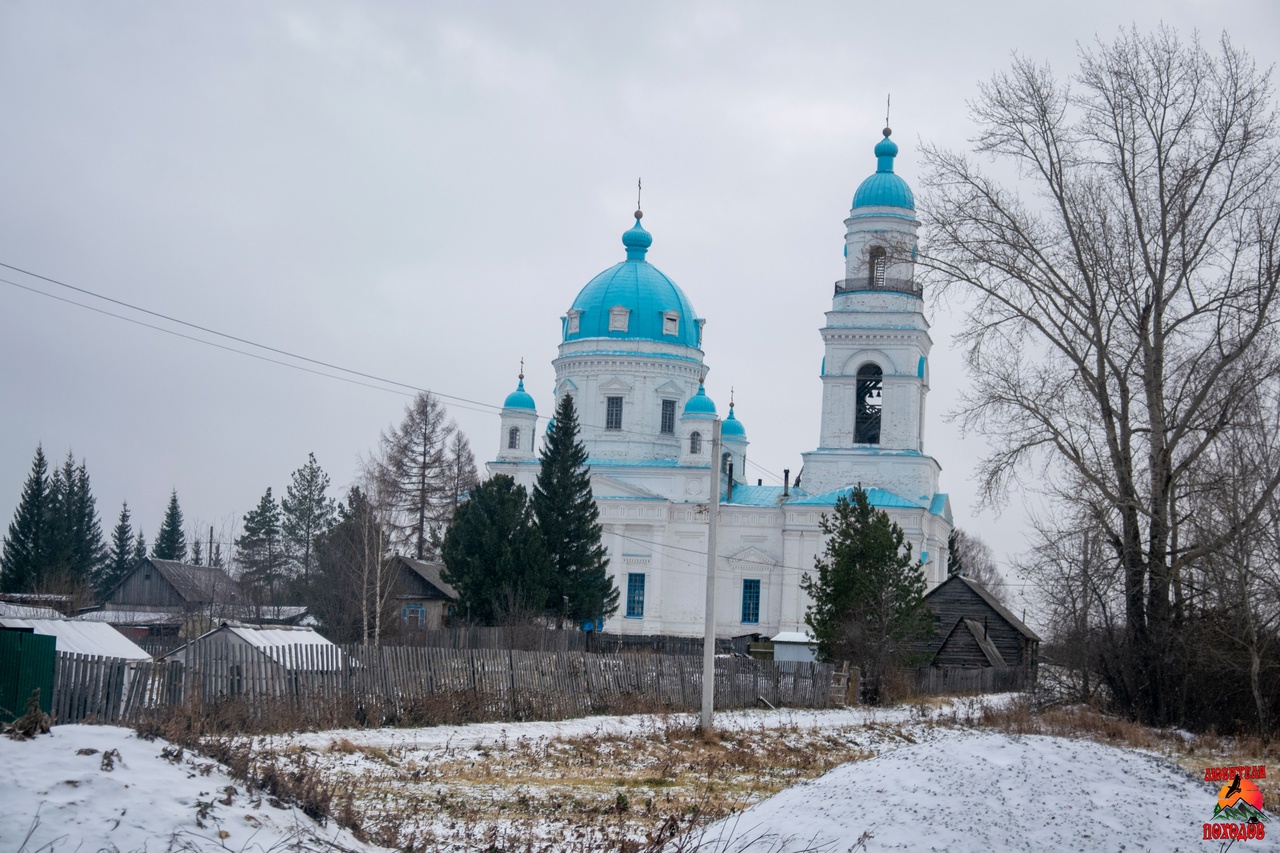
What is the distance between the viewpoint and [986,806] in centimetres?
938

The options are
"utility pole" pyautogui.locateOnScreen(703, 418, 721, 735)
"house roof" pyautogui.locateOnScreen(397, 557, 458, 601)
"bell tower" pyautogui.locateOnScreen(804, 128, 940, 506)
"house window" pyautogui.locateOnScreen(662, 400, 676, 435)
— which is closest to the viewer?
"utility pole" pyautogui.locateOnScreen(703, 418, 721, 735)

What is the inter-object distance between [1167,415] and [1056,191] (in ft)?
13.5

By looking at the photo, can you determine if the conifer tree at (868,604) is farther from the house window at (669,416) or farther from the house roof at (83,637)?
the house window at (669,416)

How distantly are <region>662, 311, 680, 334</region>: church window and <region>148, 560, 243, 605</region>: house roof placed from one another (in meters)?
19.8

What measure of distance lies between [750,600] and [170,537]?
3994 cm

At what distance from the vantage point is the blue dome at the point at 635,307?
5466 cm

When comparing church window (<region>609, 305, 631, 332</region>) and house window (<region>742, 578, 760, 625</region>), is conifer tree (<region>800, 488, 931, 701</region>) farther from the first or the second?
church window (<region>609, 305, 631, 332</region>)

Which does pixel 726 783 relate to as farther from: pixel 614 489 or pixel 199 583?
pixel 199 583

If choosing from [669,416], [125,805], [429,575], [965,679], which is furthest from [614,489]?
[125,805]

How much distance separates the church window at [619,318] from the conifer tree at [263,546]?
2276 centimetres

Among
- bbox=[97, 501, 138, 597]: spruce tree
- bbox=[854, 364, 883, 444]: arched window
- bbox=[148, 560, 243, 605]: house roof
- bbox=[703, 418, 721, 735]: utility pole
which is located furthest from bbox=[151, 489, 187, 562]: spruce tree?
bbox=[703, 418, 721, 735]: utility pole

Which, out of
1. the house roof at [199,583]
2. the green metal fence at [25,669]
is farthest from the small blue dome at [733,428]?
the green metal fence at [25,669]

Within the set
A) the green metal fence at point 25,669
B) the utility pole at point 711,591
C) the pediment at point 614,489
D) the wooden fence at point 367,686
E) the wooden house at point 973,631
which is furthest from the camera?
the pediment at point 614,489

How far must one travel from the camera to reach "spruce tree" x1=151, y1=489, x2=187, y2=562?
7588 centimetres
